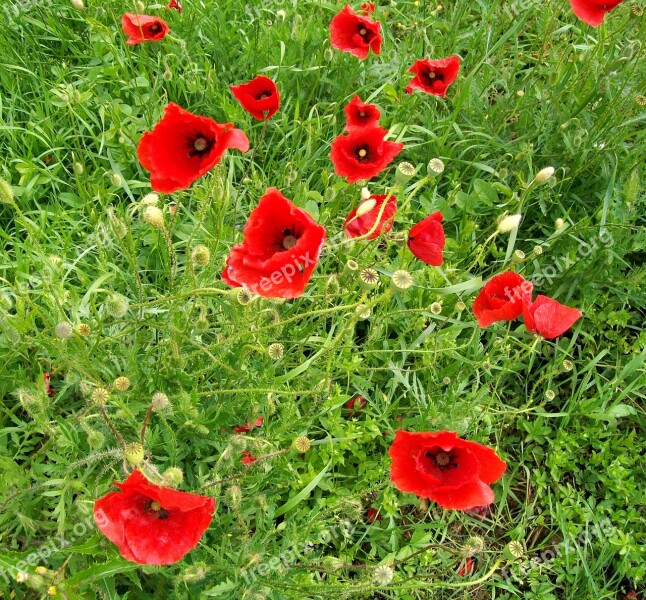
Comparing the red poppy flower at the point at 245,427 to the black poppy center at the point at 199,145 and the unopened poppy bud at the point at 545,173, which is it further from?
the unopened poppy bud at the point at 545,173

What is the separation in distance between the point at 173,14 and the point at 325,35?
77 centimetres

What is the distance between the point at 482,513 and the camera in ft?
8.63

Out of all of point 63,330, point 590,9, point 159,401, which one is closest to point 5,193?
point 63,330

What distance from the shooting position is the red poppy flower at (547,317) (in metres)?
2.13

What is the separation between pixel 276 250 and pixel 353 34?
153 centimetres

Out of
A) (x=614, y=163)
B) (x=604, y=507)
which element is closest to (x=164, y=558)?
(x=604, y=507)

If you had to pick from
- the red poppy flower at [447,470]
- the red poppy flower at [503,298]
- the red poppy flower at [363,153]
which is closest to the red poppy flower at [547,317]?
the red poppy flower at [503,298]

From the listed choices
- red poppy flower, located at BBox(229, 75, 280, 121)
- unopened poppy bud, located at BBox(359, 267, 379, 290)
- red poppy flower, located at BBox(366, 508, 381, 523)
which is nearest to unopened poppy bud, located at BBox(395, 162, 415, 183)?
unopened poppy bud, located at BBox(359, 267, 379, 290)

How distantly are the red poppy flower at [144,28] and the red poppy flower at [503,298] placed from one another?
5.75ft

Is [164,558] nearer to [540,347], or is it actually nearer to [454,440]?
[454,440]

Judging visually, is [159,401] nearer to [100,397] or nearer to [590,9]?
[100,397]

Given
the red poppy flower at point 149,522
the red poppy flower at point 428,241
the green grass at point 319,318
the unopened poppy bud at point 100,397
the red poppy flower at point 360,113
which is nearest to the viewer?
the red poppy flower at point 149,522

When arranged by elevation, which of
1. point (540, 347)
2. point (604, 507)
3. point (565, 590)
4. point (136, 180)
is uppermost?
point (136, 180)

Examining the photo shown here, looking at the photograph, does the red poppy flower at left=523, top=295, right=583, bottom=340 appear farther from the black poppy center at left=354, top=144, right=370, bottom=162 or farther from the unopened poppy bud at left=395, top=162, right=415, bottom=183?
the black poppy center at left=354, top=144, right=370, bottom=162
